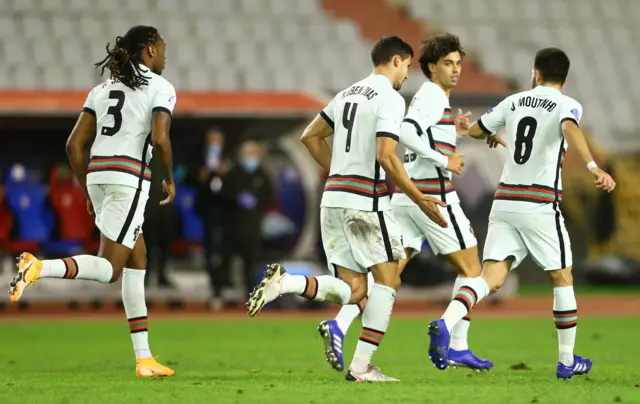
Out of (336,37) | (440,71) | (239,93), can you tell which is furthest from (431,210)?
(336,37)

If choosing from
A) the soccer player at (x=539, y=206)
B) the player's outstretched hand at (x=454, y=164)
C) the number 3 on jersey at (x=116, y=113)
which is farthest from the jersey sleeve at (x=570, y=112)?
the number 3 on jersey at (x=116, y=113)

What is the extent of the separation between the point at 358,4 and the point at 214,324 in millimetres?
10986

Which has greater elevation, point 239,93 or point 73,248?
point 239,93

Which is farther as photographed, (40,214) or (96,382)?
(40,214)

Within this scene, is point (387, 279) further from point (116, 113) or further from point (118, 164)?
point (116, 113)

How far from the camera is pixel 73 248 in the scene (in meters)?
17.5

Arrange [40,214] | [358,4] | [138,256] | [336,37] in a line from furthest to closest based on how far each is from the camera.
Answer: [358,4], [336,37], [40,214], [138,256]

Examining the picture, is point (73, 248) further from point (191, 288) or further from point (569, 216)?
point (569, 216)

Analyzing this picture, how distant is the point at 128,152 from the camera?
7.84 meters

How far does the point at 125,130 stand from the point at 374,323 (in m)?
2.04

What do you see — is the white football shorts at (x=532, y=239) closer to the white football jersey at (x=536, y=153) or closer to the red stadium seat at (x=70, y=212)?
the white football jersey at (x=536, y=153)

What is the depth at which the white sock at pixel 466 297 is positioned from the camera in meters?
7.58

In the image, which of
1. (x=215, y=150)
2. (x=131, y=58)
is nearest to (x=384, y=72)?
(x=131, y=58)

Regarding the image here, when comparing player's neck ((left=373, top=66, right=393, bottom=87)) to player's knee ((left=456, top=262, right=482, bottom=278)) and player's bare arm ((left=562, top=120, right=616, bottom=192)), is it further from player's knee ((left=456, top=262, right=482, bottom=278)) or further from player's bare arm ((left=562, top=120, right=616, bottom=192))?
player's knee ((left=456, top=262, right=482, bottom=278))
